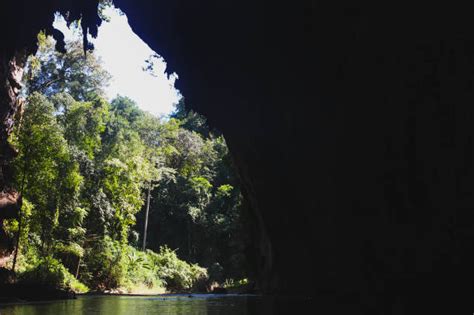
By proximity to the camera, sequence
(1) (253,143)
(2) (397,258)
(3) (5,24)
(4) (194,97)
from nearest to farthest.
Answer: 1. (2) (397,258)
2. (3) (5,24)
3. (1) (253,143)
4. (4) (194,97)

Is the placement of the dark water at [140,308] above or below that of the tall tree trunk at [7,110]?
below

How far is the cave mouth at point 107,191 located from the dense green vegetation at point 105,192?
0.20 ft

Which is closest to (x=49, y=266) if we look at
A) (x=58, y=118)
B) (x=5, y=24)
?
(x=58, y=118)

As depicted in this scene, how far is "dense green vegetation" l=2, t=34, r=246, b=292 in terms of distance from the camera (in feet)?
60.1

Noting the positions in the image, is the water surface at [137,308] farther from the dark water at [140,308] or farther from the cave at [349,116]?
the cave at [349,116]

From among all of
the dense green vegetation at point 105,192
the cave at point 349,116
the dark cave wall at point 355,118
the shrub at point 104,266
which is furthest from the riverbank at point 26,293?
the shrub at point 104,266

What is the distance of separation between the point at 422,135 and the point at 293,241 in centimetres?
479

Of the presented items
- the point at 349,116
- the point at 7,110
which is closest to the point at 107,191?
the point at 7,110

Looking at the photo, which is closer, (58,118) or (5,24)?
(5,24)

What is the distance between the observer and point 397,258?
6.37m

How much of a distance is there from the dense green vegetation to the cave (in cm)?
423

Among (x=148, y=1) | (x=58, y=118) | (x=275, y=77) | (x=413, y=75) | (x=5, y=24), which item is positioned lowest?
(x=413, y=75)

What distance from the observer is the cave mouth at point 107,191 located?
18.2 metres

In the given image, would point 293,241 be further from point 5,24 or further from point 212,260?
point 212,260
